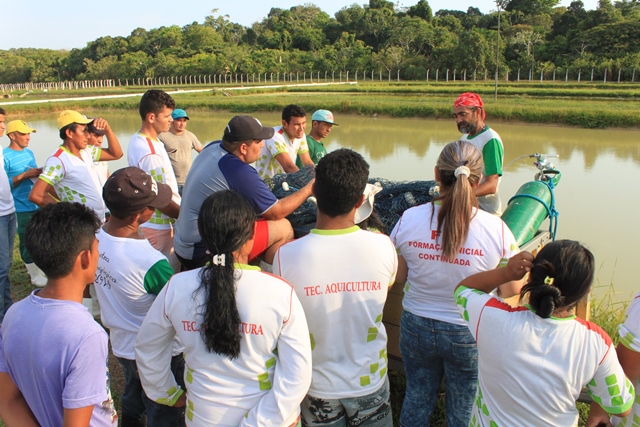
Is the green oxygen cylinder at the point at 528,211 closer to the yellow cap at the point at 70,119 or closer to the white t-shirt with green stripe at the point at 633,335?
the white t-shirt with green stripe at the point at 633,335

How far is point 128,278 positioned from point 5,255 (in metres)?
2.33

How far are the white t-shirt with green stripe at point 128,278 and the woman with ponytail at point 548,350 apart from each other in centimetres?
123

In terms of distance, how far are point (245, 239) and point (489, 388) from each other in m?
0.90

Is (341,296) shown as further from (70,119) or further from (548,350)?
(70,119)

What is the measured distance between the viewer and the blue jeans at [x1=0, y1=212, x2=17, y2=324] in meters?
3.65

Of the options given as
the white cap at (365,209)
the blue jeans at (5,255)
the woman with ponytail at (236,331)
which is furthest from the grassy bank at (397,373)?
the woman with ponytail at (236,331)

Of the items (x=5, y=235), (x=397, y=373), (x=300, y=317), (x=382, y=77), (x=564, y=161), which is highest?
(x=382, y=77)

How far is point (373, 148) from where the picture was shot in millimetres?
12922

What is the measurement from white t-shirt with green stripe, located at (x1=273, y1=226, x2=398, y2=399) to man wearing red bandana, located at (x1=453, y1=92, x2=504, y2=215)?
5.43ft

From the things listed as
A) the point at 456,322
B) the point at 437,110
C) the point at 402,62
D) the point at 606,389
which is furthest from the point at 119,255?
the point at 402,62

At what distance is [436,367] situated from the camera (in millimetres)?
2090

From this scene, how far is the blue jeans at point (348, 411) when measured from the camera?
5.94 ft

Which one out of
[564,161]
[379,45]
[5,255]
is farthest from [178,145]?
[379,45]

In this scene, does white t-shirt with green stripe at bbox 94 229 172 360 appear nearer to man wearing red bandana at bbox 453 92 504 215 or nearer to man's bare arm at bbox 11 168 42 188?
man wearing red bandana at bbox 453 92 504 215
